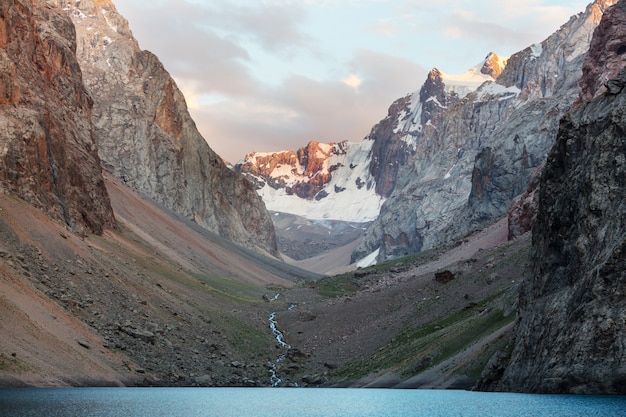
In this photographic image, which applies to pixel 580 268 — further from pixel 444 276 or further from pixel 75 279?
pixel 444 276

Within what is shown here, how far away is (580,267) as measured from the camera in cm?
6681

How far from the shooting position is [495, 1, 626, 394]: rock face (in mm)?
58531

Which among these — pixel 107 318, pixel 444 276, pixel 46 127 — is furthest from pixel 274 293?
pixel 107 318

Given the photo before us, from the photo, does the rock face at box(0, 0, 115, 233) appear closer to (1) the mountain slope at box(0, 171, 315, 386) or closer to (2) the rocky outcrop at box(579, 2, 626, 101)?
(1) the mountain slope at box(0, 171, 315, 386)

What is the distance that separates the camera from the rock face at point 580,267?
2304 inches

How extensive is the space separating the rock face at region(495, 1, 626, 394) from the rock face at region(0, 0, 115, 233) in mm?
68056

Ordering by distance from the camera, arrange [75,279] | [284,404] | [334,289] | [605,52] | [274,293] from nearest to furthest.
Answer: [284,404] < [75,279] < [605,52] < [274,293] < [334,289]

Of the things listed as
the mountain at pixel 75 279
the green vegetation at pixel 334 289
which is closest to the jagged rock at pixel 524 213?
the green vegetation at pixel 334 289

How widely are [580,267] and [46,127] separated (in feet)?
270

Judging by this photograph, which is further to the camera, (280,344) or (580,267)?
(280,344)

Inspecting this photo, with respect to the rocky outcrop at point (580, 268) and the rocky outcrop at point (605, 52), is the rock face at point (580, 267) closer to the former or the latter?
the rocky outcrop at point (580, 268)

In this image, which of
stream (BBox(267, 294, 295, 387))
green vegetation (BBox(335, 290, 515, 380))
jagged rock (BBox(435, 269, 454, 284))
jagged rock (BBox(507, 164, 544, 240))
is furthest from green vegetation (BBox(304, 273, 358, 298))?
green vegetation (BBox(335, 290, 515, 380))

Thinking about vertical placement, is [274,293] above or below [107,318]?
below

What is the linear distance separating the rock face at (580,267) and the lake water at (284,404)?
3080mm
